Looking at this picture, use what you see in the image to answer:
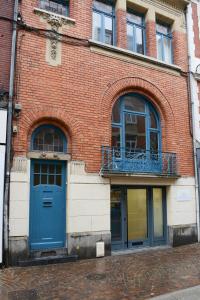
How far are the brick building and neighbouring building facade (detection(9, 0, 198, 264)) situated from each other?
0.29 metres

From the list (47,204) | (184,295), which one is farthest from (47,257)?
(184,295)

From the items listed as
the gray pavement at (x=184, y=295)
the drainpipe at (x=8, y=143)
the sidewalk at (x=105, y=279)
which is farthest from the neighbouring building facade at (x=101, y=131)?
the gray pavement at (x=184, y=295)

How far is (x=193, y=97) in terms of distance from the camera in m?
12.0

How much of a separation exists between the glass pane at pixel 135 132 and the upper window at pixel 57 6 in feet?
13.1

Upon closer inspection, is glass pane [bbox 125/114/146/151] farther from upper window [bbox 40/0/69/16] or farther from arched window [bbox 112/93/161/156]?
upper window [bbox 40/0/69/16]

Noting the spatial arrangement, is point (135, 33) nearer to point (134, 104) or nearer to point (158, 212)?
point (134, 104)

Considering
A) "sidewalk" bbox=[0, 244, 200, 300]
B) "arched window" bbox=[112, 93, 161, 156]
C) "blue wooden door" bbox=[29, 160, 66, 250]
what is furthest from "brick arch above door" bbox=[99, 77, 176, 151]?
"sidewalk" bbox=[0, 244, 200, 300]

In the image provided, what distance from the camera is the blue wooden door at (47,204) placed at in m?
8.53

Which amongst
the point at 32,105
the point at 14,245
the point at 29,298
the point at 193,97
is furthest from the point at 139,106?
the point at 29,298

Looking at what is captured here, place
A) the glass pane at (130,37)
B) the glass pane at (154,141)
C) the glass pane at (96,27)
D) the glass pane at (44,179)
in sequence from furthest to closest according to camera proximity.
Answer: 1. the glass pane at (130,37)
2. the glass pane at (154,141)
3. the glass pane at (96,27)
4. the glass pane at (44,179)

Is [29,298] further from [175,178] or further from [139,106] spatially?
[139,106]

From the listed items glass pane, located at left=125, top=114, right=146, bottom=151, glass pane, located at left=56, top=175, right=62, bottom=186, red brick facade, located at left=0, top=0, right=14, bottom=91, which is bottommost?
glass pane, located at left=56, top=175, right=62, bottom=186

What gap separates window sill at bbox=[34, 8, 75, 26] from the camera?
9211mm

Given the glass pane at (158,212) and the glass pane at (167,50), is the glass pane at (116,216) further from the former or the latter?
the glass pane at (167,50)
